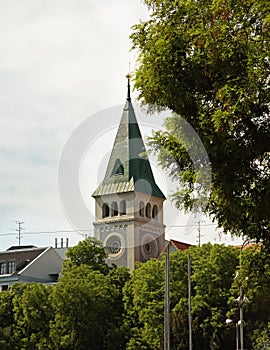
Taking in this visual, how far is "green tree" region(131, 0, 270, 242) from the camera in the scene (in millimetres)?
13844

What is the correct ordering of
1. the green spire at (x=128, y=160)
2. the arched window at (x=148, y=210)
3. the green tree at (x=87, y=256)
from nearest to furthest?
1. the green spire at (x=128, y=160)
2. the green tree at (x=87, y=256)
3. the arched window at (x=148, y=210)

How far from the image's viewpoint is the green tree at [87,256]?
68.0 m

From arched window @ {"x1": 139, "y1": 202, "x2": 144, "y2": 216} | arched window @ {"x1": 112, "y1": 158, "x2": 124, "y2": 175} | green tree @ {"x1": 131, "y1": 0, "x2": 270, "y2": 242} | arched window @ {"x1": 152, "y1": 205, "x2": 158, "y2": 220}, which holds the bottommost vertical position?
green tree @ {"x1": 131, "y1": 0, "x2": 270, "y2": 242}

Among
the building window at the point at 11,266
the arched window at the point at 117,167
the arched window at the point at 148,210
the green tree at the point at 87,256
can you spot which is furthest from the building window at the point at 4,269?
the arched window at the point at 117,167

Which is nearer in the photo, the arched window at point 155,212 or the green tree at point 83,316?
the green tree at point 83,316

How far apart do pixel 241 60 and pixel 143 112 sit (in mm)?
3013

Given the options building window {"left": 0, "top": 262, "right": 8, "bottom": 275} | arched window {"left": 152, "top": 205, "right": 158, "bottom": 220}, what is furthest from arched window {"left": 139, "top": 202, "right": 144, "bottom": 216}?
building window {"left": 0, "top": 262, "right": 8, "bottom": 275}

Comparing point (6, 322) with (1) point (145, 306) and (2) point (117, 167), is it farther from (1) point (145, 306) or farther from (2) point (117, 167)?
(2) point (117, 167)

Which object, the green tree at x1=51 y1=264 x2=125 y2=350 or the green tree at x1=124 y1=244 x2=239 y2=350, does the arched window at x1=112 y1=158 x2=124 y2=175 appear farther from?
the green tree at x1=51 y1=264 x2=125 y2=350

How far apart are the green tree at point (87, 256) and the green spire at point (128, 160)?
5.89 metres

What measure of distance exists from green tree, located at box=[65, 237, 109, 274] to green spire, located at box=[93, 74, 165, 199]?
5892mm

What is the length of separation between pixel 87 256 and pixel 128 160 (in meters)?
40.6

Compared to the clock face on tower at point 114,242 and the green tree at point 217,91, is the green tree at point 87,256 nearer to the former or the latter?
the clock face on tower at point 114,242

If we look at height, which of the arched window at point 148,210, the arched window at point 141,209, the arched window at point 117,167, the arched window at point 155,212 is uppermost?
the arched window at point 148,210
